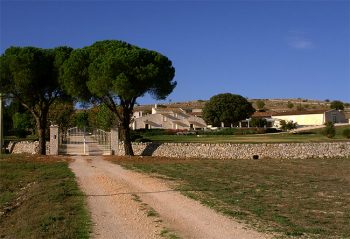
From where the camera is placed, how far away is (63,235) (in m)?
9.86

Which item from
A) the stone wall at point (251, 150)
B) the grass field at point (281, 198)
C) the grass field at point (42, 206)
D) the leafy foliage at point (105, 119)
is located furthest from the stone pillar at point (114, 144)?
the grass field at point (281, 198)

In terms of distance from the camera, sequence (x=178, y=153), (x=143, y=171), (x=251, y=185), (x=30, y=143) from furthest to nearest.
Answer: (x=30, y=143) → (x=178, y=153) → (x=143, y=171) → (x=251, y=185)

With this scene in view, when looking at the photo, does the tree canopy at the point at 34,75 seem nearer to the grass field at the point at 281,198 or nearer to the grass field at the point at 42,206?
the grass field at the point at 42,206

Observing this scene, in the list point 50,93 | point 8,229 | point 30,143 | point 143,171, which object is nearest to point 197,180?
point 143,171

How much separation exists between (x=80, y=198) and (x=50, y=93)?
26.9 m

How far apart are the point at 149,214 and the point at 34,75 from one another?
2788 centimetres

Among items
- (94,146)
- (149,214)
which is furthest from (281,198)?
(94,146)

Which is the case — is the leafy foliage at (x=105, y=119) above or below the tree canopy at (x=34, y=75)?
below

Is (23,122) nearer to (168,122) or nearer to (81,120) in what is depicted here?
(81,120)

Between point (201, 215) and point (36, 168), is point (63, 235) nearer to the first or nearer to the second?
point (201, 215)

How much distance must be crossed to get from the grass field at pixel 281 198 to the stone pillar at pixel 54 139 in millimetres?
16168

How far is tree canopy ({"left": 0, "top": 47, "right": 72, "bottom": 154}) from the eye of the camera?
37.0 meters

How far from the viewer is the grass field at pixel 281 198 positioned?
10758 millimetres

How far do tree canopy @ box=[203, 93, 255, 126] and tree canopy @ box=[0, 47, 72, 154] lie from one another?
6722 centimetres
